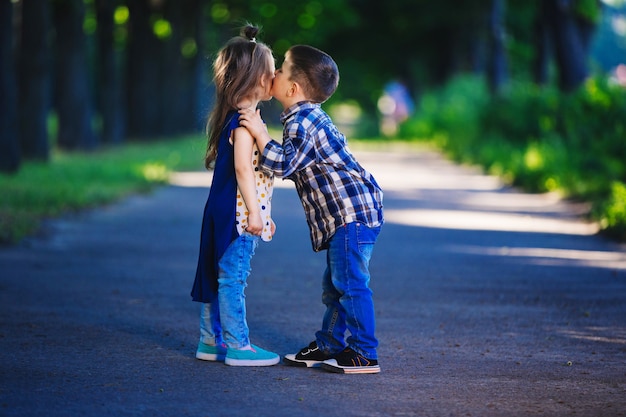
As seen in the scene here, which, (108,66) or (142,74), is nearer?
(108,66)

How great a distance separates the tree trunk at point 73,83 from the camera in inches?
1050

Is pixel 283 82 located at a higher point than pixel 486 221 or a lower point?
higher

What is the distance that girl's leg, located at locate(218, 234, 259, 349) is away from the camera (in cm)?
612

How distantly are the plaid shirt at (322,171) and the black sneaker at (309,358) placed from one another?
547 millimetres

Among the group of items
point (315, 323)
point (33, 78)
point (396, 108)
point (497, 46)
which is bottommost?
point (315, 323)

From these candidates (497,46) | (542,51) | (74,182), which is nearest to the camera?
(74,182)

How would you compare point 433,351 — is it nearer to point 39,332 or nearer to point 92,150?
point 39,332

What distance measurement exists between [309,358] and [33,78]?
53.7 ft

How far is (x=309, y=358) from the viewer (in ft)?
20.5

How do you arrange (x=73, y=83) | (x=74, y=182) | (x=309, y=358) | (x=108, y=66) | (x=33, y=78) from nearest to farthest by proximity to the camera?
(x=309, y=358) → (x=74, y=182) → (x=33, y=78) → (x=73, y=83) → (x=108, y=66)

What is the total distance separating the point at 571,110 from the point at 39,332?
13562mm

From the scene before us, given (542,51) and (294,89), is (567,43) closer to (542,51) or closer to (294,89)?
(542,51)

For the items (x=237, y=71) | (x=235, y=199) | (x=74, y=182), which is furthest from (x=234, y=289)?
(x=74, y=182)

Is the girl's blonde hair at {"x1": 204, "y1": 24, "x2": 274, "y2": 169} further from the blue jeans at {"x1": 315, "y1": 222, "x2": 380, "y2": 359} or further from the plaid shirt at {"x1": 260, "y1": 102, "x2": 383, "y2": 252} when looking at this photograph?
the blue jeans at {"x1": 315, "y1": 222, "x2": 380, "y2": 359}
